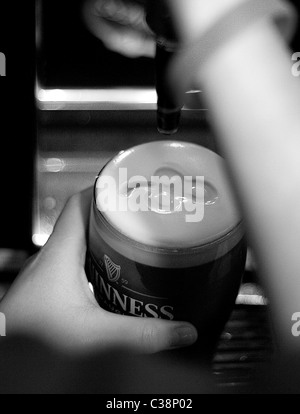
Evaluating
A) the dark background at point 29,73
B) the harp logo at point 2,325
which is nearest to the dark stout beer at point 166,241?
the harp logo at point 2,325

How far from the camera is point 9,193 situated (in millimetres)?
949

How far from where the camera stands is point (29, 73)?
860 millimetres

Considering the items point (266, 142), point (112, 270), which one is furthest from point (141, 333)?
point (266, 142)

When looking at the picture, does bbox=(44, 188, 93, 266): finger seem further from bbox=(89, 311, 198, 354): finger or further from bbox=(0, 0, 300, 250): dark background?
bbox=(0, 0, 300, 250): dark background

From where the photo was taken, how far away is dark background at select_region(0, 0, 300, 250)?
31.7 inches

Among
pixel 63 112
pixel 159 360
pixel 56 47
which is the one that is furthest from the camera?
pixel 63 112

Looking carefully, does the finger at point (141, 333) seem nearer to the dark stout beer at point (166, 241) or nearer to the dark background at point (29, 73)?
the dark stout beer at point (166, 241)

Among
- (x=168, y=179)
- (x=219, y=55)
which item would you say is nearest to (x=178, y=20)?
(x=219, y=55)

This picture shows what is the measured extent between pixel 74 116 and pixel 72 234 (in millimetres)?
339

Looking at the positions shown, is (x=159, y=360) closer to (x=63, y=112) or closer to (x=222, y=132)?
(x=222, y=132)

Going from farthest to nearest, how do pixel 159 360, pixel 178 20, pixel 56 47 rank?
1. pixel 56 47
2. pixel 159 360
3. pixel 178 20

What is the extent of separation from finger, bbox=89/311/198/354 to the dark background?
1.14ft

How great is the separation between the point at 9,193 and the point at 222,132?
0.38m
